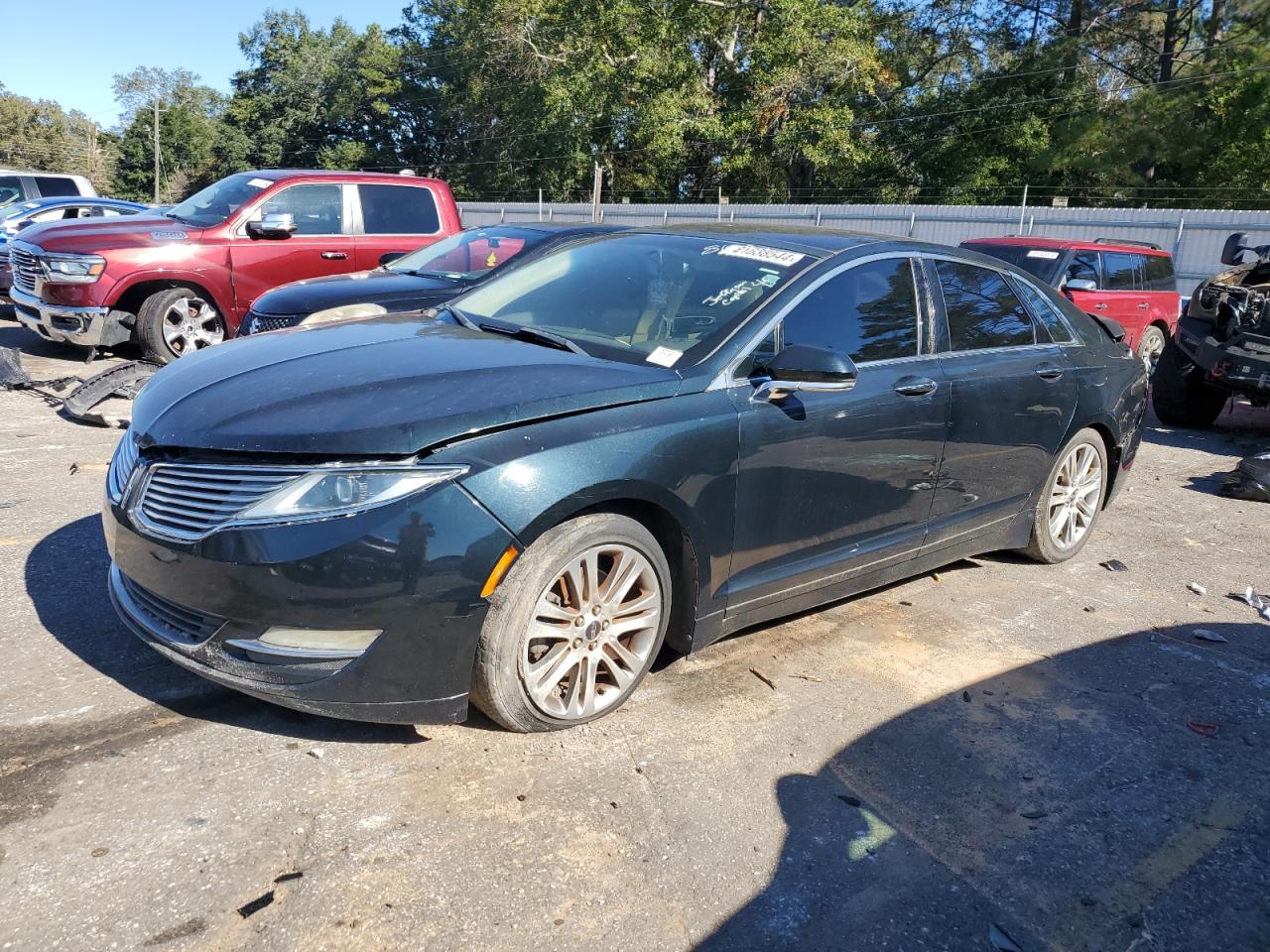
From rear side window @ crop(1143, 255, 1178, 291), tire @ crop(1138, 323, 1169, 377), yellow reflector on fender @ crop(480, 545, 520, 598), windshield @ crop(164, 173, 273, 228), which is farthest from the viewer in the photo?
rear side window @ crop(1143, 255, 1178, 291)

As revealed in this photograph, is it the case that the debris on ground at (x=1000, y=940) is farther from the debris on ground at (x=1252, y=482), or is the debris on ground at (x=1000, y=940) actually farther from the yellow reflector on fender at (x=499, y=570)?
the debris on ground at (x=1252, y=482)

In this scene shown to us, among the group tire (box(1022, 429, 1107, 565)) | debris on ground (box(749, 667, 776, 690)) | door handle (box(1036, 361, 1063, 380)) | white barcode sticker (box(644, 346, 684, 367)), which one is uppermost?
white barcode sticker (box(644, 346, 684, 367))

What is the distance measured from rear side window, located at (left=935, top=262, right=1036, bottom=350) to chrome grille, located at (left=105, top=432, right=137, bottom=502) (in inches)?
130

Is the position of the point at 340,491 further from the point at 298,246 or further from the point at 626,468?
the point at 298,246

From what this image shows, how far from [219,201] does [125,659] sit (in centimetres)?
746

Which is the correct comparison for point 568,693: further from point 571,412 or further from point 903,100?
point 903,100

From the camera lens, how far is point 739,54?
126 feet

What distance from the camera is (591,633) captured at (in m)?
3.29

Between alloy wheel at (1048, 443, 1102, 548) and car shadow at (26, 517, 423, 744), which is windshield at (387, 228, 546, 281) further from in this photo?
alloy wheel at (1048, 443, 1102, 548)

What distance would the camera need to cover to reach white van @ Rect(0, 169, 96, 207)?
1831cm

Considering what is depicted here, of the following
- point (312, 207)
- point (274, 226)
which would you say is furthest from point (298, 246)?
point (274, 226)

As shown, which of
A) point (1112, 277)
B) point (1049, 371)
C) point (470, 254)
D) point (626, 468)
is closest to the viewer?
point (626, 468)

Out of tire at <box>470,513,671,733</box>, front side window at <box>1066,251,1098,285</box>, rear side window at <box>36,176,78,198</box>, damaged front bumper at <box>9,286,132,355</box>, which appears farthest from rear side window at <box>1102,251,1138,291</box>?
rear side window at <box>36,176,78,198</box>

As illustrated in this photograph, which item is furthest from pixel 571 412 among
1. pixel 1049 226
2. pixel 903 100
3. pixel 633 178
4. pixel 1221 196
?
pixel 633 178
